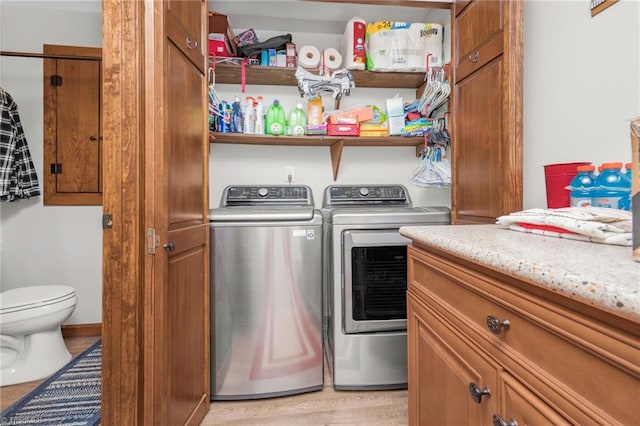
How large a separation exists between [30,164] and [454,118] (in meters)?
3.01

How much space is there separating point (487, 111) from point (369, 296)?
1130 mm

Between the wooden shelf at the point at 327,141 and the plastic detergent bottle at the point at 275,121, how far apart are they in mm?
47

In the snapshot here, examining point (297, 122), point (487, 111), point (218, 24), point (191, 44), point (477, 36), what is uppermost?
point (218, 24)

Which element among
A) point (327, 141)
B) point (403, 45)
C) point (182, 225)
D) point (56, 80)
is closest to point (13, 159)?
point (56, 80)

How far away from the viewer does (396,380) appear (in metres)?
1.73

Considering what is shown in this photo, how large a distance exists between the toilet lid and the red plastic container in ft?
8.78

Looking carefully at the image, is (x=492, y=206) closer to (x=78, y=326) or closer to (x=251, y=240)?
(x=251, y=240)

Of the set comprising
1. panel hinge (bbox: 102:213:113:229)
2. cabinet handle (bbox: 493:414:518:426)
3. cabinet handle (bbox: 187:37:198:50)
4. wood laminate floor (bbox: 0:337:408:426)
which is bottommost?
wood laminate floor (bbox: 0:337:408:426)

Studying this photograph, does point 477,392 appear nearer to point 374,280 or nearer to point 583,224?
point 583,224

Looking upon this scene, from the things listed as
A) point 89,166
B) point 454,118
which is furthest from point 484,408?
point 89,166

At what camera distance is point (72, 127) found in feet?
7.77

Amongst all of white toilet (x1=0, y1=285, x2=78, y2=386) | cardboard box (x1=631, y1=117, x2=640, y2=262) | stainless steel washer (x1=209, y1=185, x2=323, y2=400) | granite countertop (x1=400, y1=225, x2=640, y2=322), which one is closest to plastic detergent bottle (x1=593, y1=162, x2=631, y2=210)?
granite countertop (x1=400, y1=225, x2=640, y2=322)

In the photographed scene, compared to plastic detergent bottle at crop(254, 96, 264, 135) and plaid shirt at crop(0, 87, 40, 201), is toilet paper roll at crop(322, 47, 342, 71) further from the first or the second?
plaid shirt at crop(0, 87, 40, 201)

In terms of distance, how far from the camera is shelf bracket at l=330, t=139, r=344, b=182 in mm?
2107
